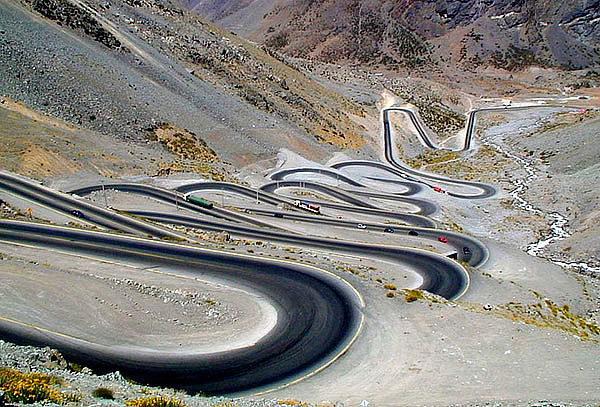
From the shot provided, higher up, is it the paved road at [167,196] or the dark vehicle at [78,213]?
the paved road at [167,196]

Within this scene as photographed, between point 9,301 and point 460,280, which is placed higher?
point 460,280

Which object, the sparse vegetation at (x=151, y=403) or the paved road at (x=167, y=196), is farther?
the paved road at (x=167, y=196)

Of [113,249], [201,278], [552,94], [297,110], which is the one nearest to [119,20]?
[297,110]

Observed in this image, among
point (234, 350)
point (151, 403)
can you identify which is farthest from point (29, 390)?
point (234, 350)

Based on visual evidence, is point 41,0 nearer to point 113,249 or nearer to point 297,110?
point 297,110

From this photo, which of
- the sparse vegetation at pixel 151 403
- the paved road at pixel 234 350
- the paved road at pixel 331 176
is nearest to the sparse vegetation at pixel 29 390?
the sparse vegetation at pixel 151 403

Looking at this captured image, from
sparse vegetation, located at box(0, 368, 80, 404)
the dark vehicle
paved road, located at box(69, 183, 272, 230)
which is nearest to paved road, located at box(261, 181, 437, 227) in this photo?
paved road, located at box(69, 183, 272, 230)

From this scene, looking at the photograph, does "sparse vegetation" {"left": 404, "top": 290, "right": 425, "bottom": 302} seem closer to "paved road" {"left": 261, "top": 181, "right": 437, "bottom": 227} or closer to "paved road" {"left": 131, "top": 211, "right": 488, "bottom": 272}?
"paved road" {"left": 131, "top": 211, "right": 488, "bottom": 272}

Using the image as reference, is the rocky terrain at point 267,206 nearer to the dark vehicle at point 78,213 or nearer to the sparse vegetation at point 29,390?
the sparse vegetation at point 29,390

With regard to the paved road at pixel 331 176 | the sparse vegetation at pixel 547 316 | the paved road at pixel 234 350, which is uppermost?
the paved road at pixel 331 176

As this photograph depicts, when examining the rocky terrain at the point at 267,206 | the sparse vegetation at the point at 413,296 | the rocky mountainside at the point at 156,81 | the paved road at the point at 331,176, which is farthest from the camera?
the paved road at the point at 331,176
